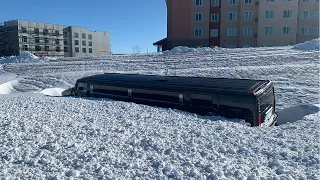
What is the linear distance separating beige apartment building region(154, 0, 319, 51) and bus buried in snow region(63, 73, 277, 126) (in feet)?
121

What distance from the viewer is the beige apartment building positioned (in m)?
41.5

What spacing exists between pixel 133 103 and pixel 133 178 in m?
4.13

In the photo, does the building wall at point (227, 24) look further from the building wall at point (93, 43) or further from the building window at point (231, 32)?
the building wall at point (93, 43)

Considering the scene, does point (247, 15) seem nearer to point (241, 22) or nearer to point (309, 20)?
point (241, 22)

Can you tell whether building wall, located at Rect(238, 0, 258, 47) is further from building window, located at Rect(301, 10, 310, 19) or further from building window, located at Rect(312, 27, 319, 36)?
building window, located at Rect(312, 27, 319, 36)

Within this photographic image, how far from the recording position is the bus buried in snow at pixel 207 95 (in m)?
5.83

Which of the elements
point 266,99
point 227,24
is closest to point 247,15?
point 227,24

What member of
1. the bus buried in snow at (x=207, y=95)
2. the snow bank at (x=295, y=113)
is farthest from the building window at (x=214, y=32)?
the bus buried in snow at (x=207, y=95)

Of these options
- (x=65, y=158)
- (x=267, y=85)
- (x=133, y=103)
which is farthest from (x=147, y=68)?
(x=65, y=158)

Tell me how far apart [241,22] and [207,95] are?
131 feet

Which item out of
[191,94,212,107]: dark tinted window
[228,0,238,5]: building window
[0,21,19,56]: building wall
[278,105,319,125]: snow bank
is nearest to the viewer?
[191,94,212,107]: dark tinted window

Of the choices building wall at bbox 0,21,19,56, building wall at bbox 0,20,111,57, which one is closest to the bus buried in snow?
building wall at bbox 0,20,111,57

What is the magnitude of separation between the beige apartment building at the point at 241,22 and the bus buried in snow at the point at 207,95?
36.8 metres

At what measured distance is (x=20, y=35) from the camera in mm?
74562
